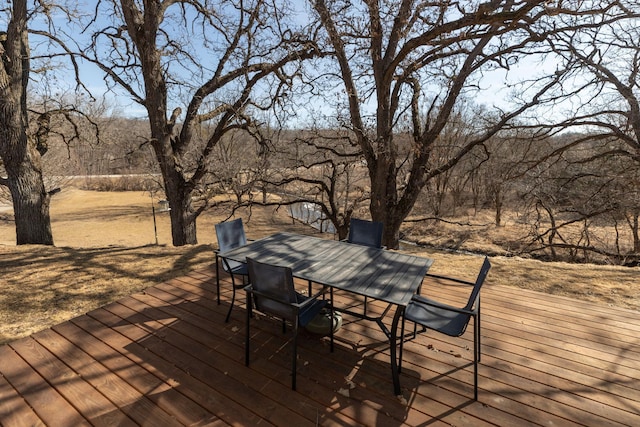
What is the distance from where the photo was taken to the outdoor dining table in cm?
212

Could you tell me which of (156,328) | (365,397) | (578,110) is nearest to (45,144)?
(156,328)

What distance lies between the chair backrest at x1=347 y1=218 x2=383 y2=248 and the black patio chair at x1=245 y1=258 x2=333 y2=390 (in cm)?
128

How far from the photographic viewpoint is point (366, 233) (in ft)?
11.8

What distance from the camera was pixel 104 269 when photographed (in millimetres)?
4465

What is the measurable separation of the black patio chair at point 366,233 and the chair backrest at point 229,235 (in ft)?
4.18

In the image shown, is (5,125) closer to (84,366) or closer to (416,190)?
(84,366)

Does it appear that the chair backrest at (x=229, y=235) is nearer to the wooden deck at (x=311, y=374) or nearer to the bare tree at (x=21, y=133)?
the wooden deck at (x=311, y=374)

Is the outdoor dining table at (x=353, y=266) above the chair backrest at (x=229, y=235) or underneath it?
underneath

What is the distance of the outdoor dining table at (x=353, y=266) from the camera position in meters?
2.12

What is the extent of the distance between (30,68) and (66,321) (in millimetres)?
6882

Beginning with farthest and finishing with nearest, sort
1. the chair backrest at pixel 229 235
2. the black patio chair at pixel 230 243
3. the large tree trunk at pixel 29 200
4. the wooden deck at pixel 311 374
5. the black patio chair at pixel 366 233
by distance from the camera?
the large tree trunk at pixel 29 200
the black patio chair at pixel 366 233
the chair backrest at pixel 229 235
the black patio chair at pixel 230 243
the wooden deck at pixel 311 374

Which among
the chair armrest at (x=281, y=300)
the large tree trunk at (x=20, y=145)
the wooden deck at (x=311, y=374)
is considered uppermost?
the large tree trunk at (x=20, y=145)

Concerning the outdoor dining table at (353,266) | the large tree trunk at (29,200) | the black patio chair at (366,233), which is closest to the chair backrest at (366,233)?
the black patio chair at (366,233)

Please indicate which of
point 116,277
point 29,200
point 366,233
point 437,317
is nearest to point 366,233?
point 366,233
